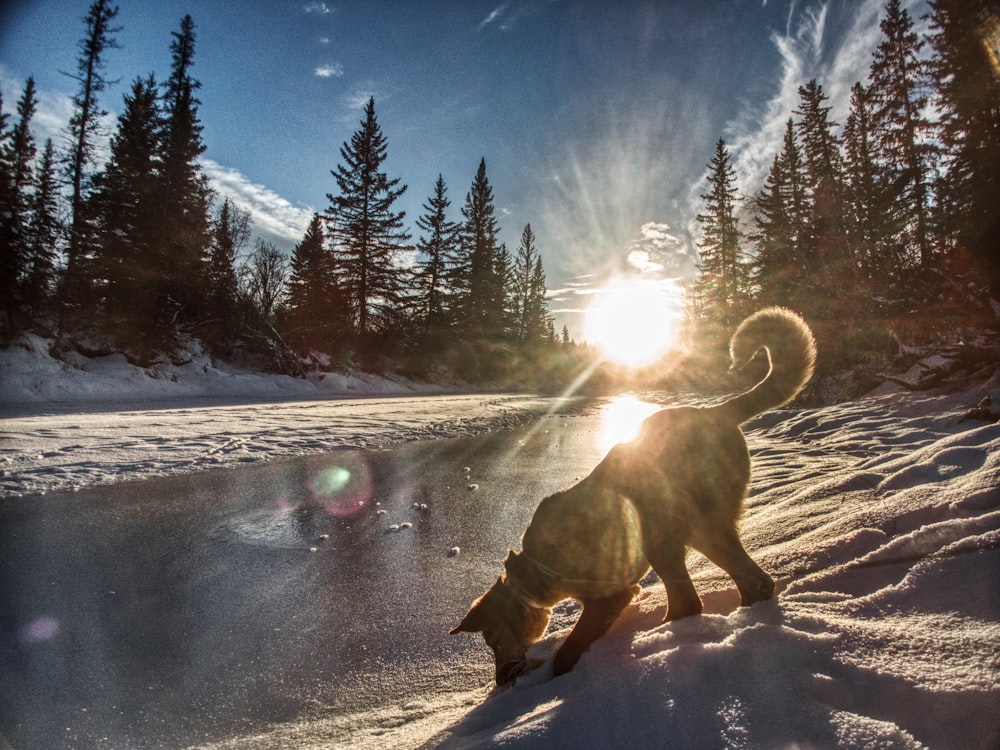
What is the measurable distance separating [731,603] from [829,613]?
46cm

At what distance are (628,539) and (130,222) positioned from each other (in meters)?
24.2

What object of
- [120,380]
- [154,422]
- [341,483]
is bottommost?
[341,483]

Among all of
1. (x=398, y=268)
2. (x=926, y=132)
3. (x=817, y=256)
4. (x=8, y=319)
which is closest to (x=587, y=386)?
(x=398, y=268)

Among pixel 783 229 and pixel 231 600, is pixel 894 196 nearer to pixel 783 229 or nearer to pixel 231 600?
pixel 783 229

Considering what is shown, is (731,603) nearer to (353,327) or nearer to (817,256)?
(817,256)

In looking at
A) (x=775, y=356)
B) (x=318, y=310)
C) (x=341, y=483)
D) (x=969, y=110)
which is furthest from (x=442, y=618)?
(x=318, y=310)

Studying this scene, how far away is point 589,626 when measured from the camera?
1.73 m

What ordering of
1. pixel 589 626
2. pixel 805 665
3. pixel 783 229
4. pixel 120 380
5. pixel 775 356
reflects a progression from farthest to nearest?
pixel 783 229
pixel 120 380
pixel 775 356
pixel 589 626
pixel 805 665

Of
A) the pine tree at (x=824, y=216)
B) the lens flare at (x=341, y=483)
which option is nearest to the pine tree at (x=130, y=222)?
the lens flare at (x=341, y=483)

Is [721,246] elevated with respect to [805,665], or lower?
elevated

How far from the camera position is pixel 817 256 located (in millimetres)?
15180

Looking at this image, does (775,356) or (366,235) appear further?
(366,235)

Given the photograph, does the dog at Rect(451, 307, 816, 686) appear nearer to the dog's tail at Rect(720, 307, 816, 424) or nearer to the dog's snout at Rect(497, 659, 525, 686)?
the dog's snout at Rect(497, 659, 525, 686)

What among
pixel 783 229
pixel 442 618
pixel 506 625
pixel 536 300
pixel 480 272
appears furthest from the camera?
pixel 536 300
